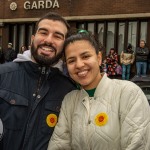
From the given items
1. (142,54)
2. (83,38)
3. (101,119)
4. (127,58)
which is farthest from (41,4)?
(101,119)

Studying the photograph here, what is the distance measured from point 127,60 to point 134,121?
1420cm

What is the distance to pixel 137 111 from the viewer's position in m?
2.33

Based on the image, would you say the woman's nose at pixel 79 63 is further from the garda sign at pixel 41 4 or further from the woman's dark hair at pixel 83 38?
the garda sign at pixel 41 4

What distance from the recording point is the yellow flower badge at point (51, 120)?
2695mm

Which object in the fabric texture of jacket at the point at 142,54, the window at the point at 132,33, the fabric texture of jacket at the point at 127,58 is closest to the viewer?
the fabric texture of jacket at the point at 142,54

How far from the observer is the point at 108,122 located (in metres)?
2.37

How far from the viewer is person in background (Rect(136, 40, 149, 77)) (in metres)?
15.6

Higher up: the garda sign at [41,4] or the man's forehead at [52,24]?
the garda sign at [41,4]

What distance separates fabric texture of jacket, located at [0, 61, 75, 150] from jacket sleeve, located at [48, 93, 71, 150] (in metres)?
0.13

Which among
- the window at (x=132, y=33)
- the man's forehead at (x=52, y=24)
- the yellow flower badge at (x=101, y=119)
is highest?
the window at (x=132, y=33)

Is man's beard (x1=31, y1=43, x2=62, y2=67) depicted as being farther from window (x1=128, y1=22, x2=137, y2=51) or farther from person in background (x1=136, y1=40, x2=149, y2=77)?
window (x1=128, y1=22, x2=137, y2=51)

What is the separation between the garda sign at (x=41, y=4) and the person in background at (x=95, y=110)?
56.3 feet

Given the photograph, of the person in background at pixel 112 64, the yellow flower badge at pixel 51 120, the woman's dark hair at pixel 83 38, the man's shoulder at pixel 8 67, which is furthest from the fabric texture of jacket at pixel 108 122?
the person in background at pixel 112 64

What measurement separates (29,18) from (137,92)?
18372mm
